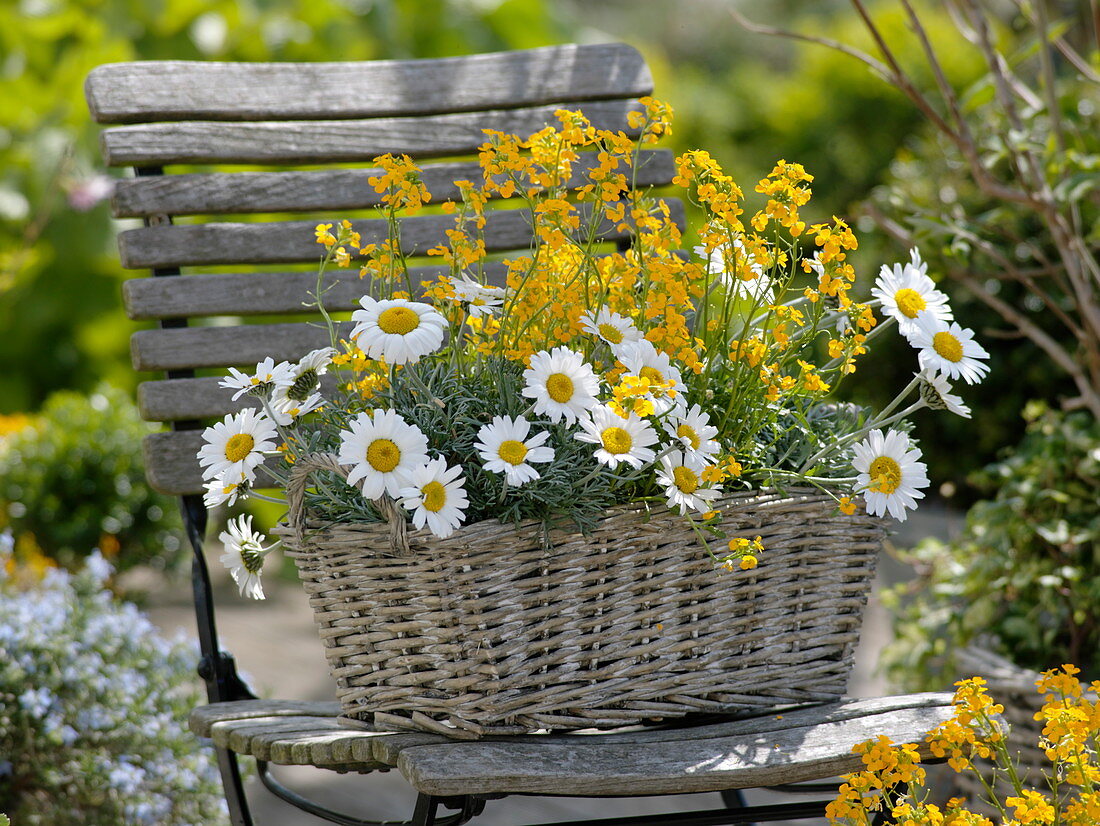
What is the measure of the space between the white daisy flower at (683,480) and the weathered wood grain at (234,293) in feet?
2.28

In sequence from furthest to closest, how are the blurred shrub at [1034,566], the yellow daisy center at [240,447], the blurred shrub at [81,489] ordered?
the blurred shrub at [81,489] < the blurred shrub at [1034,566] < the yellow daisy center at [240,447]

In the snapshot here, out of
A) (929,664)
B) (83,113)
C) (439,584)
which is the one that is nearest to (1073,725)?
(439,584)

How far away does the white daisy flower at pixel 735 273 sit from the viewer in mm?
1188

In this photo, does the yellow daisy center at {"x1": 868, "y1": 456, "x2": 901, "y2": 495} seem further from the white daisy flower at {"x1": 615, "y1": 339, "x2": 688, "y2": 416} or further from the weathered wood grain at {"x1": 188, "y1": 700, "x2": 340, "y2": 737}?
the weathered wood grain at {"x1": 188, "y1": 700, "x2": 340, "y2": 737}

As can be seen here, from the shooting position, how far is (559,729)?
3.84 feet

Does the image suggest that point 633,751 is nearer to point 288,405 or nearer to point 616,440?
point 616,440

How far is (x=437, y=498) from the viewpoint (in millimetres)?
1022

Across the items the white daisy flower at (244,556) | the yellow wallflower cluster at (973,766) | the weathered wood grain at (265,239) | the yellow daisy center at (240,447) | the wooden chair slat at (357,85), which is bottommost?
the yellow wallflower cluster at (973,766)

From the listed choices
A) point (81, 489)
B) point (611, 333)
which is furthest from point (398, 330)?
point (81, 489)

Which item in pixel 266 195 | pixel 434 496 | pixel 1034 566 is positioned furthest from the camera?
pixel 1034 566

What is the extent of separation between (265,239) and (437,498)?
87 centimetres

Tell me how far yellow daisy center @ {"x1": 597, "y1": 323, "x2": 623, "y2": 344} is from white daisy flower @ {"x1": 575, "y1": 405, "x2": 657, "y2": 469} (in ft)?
0.34

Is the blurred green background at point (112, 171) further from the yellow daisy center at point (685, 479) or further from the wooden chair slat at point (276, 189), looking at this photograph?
the yellow daisy center at point (685, 479)

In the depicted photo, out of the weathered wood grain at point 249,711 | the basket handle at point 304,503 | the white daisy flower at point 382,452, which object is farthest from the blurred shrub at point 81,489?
the white daisy flower at point 382,452
